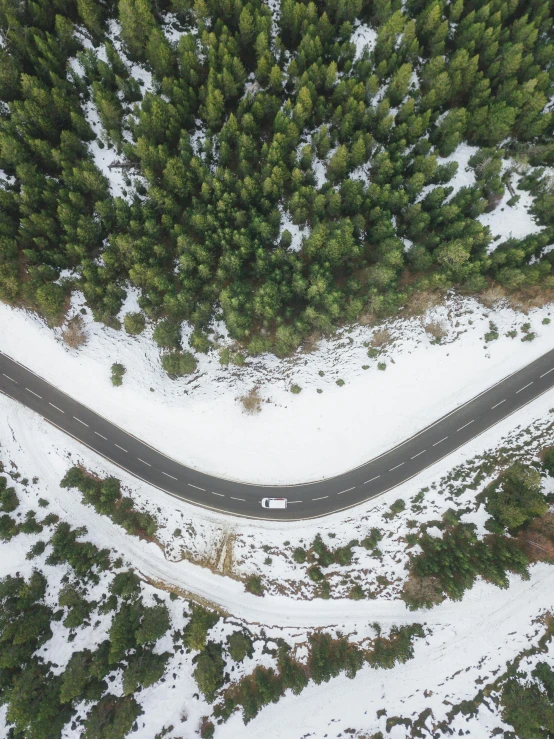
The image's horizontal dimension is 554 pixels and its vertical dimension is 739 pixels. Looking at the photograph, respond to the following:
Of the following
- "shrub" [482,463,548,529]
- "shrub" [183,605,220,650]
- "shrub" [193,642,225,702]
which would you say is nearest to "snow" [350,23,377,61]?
"shrub" [482,463,548,529]

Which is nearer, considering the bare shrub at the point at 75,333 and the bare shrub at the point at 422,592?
the bare shrub at the point at 422,592

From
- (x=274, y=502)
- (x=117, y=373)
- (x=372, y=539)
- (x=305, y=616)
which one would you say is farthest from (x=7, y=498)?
(x=372, y=539)

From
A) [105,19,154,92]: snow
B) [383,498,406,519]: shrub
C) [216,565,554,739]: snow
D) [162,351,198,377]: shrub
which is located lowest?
[216,565,554,739]: snow

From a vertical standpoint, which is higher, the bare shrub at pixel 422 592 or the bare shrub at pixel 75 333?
the bare shrub at pixel 75 333

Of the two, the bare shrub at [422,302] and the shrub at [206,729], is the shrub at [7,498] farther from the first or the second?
the bare shrub at [422,302]

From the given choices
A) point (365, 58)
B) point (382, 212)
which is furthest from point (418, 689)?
point (365, 58)

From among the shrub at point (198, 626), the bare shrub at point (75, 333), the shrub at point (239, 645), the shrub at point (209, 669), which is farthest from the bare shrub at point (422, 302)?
the shrub at point (209, 669)

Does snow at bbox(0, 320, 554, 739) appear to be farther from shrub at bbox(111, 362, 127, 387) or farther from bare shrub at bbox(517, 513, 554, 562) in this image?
shrub at bbox(111, 362, 127, 387)

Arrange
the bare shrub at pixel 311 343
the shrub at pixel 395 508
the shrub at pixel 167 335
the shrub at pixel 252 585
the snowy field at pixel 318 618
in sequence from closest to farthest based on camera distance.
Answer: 1. the snowy field at pixel 318 618
2. the shrub at pixel 167 335
3. the shrub at pixel 252 585
4. the shrub at pixel 395 508
5. the bare shrub at pixel 311 343
